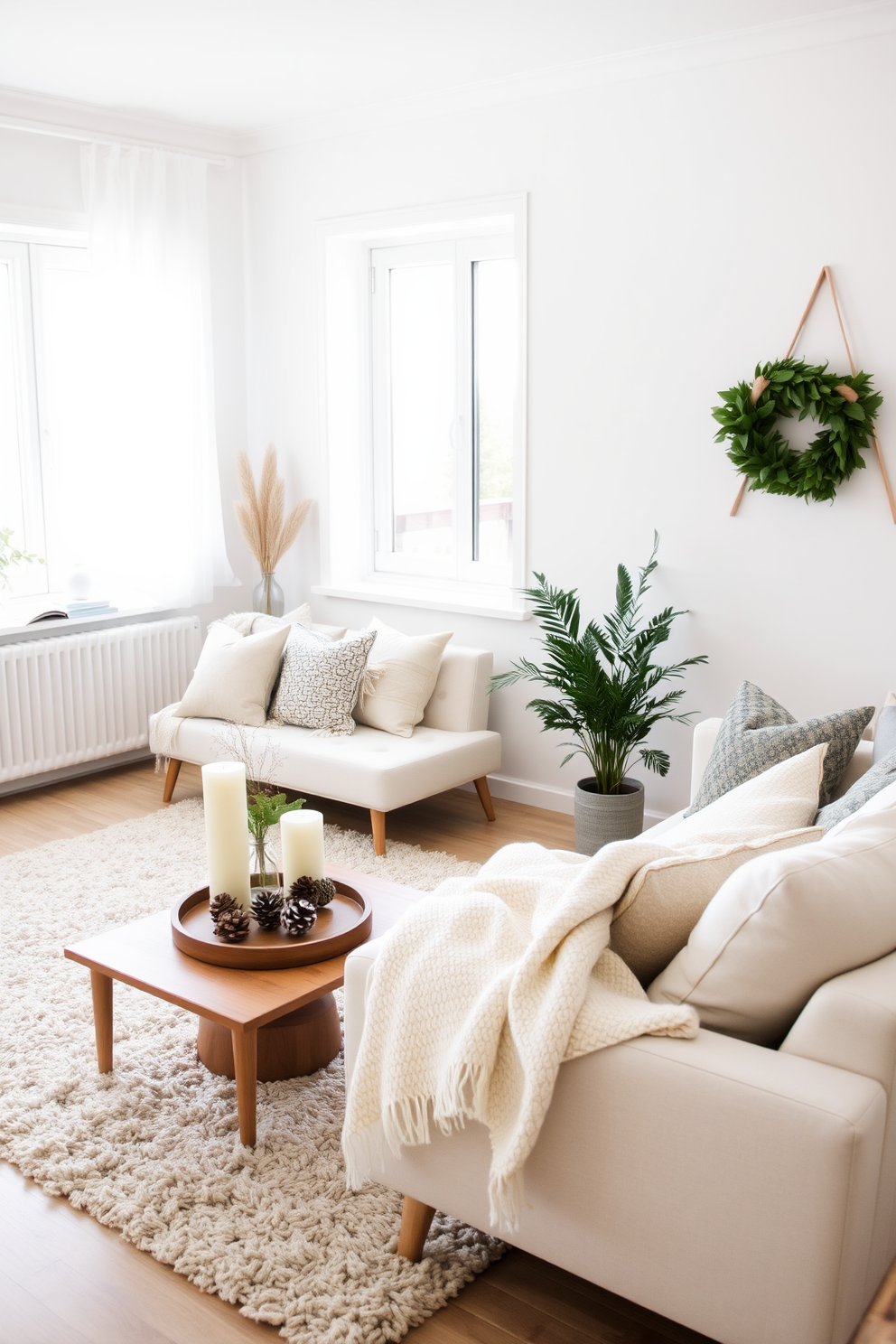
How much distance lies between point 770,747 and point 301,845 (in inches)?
44.9

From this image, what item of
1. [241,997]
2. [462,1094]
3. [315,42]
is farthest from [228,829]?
[315,42]

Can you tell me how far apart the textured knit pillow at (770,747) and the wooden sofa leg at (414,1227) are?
1.22m

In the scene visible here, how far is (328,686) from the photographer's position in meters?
4.25

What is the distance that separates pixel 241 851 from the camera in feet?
8.19

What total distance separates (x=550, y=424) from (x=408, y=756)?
1367mm

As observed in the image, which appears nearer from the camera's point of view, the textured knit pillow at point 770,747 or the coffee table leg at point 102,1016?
the coffee table leg at point 102,1016

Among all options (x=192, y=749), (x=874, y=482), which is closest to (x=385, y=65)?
(x=874, y=482)

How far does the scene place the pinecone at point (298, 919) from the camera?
2451 millimetres

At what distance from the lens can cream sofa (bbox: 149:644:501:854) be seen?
395cm

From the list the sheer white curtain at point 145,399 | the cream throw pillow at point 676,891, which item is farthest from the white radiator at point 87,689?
the cream throw pillow at point 676,891

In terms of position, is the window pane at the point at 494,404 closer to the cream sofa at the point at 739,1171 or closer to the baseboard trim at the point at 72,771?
the baseboard trim at the point at 72,771

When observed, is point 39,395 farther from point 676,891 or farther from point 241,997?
point 676,891

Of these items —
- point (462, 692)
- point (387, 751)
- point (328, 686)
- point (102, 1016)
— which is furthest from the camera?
point (462, 692)

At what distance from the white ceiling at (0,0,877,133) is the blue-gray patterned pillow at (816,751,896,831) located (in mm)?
2344
